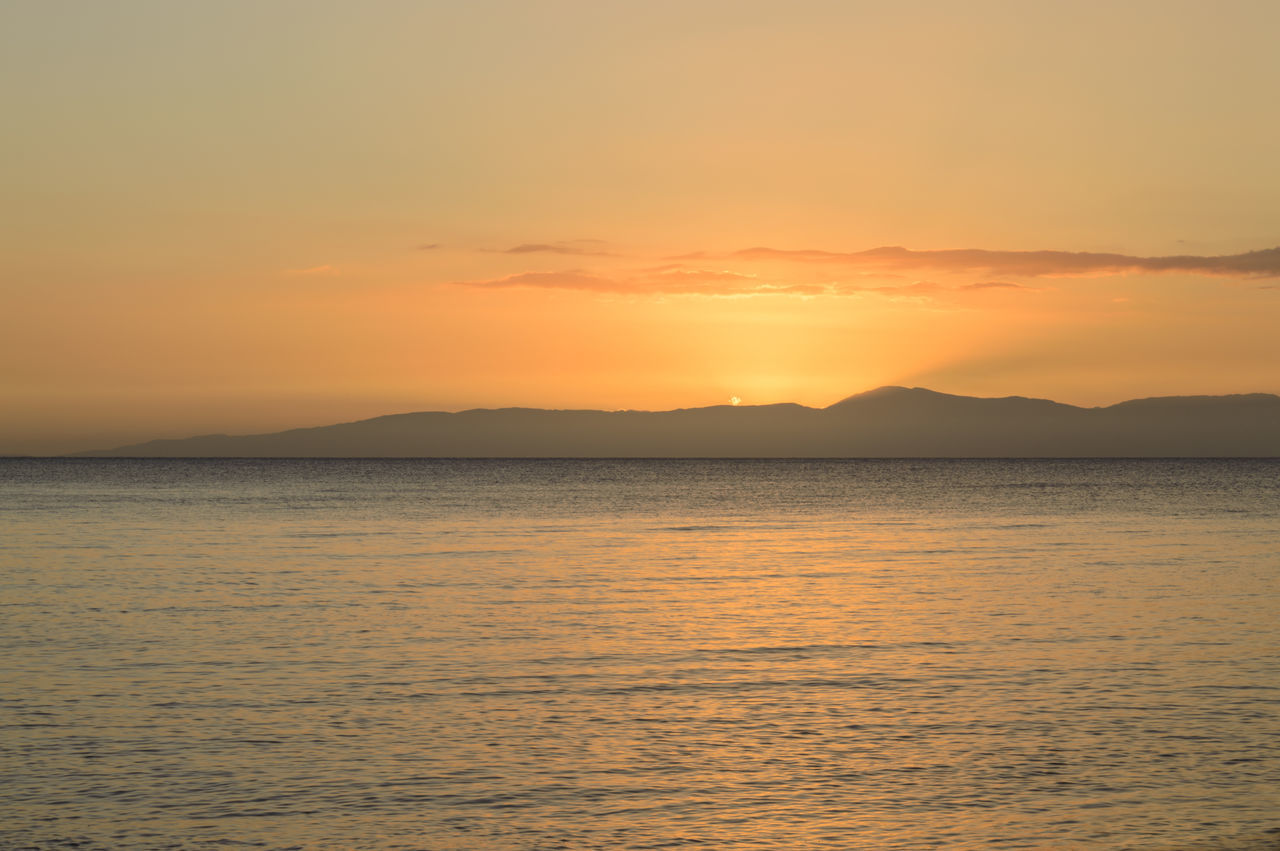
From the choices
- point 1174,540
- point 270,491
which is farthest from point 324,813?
point 270,491

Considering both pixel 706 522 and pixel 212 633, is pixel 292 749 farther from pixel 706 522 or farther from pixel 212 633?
pixel 706 522

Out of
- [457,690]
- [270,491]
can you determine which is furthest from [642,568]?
[270,491]

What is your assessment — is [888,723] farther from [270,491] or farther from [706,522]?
[270,491]

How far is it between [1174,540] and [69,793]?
179ft

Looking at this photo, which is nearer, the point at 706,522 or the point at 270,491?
the point at 706,522

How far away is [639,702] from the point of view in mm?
20625

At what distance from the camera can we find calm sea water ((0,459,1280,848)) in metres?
14.5

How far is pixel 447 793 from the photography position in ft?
50.9

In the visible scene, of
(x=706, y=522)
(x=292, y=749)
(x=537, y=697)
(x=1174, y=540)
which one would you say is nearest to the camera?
(x=292, y=749)

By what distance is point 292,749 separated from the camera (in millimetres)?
17516

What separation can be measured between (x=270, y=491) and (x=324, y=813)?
376 ft

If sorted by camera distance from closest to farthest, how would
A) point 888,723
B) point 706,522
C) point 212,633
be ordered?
point 888,723, point 212,633, point 706,522

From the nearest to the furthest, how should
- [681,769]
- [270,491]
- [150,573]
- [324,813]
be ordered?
[324,813], [681,769], [150,573], [270,491]

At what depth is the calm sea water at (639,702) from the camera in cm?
1449
